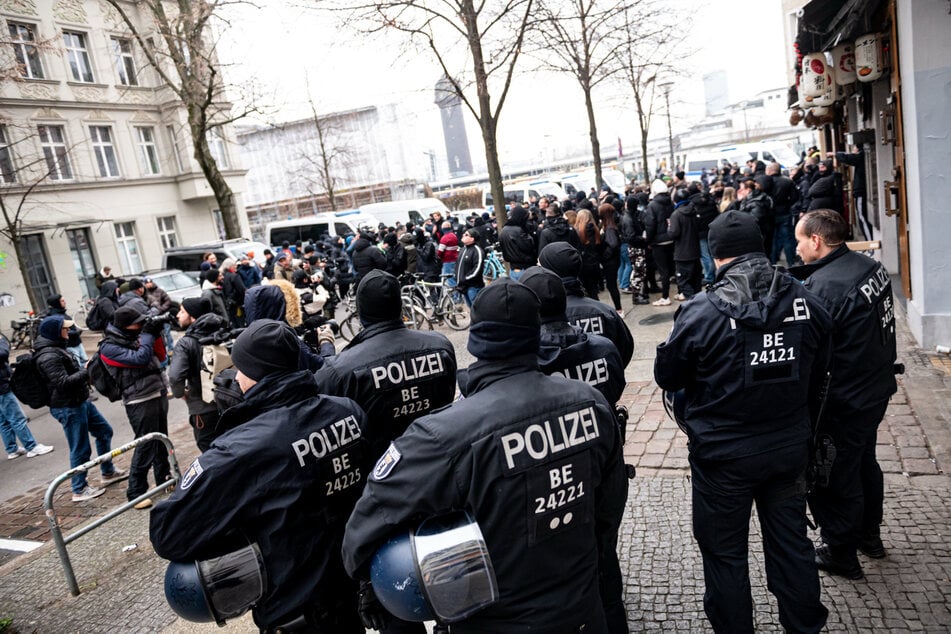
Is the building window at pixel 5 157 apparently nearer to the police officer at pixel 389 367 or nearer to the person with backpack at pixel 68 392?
the person with backpack at pixel 68 392

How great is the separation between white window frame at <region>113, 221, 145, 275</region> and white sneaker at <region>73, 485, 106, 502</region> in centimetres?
2348

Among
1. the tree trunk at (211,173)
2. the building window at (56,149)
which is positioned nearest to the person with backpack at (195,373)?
the tree trunk at (211,173)

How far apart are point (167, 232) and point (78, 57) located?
7631 millimetres

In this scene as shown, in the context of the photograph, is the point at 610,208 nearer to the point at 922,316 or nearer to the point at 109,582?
the point at 922,316

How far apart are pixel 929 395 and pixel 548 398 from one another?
Answer: 16.1 ft

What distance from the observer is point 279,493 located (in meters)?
2.47

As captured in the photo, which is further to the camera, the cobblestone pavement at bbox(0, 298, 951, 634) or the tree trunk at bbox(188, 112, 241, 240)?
the tree trunk at bbox(188, 112, 241, 240)

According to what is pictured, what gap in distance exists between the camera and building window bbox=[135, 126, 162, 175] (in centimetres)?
2841

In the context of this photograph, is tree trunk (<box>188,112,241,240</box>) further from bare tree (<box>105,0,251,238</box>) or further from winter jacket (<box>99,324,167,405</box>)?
winter jacket (<box>99,324,167,405</box>)

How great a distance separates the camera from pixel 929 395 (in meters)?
5.48

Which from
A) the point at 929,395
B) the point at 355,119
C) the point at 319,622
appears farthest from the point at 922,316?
the point at 355,119

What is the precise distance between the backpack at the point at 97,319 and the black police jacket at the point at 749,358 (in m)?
7.81

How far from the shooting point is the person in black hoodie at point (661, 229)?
10289 mm

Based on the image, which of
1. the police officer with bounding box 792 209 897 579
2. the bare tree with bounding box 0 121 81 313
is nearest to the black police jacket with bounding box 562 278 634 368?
the police officer with bounding box 792 209 897 579
